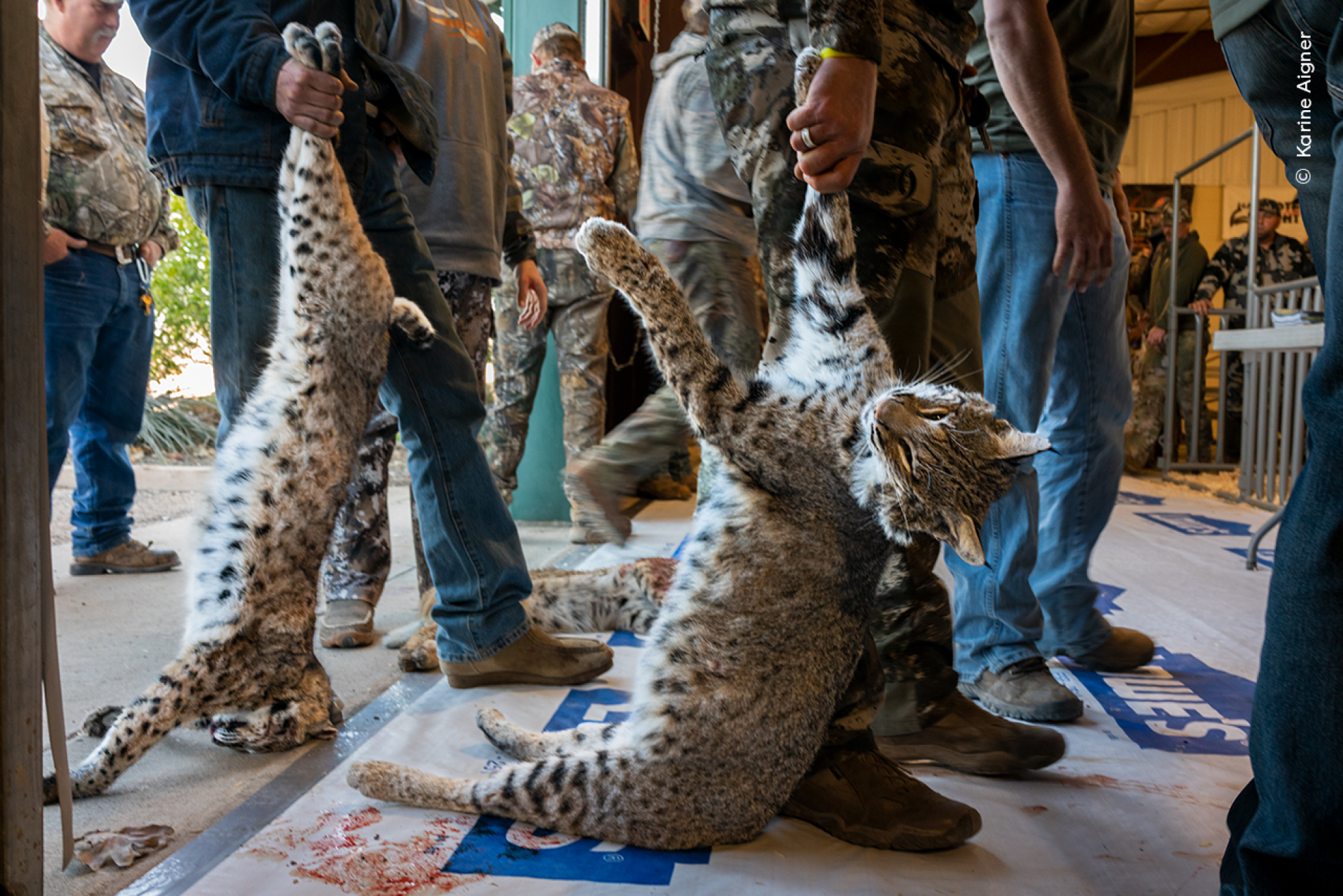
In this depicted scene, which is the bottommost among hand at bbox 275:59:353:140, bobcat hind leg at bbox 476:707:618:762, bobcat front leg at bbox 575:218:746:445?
bobcat hind leg at bbox 476:707:618:762

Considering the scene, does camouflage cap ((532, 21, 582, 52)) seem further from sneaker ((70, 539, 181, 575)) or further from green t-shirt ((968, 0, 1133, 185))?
sneaker ((70, 539, 181, 575))

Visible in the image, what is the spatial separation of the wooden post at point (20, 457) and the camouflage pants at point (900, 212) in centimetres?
125

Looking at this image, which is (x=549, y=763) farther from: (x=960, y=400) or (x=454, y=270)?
(x=454, y=270)

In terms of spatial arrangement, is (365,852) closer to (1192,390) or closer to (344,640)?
(344,640)

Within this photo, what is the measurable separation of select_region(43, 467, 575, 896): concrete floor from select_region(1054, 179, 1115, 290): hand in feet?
7.09

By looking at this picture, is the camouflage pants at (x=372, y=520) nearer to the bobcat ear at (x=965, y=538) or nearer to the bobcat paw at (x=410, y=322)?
the bobcat paw at (x=410, y=322)

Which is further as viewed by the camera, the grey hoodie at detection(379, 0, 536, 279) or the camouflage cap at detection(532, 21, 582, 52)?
the camouflage cap at detection(532, 21, 582, 52)

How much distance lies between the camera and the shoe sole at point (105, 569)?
3.88 metres

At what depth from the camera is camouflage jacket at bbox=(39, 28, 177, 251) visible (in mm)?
3377

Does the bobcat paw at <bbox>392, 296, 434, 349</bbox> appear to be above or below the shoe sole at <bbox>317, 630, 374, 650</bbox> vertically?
above

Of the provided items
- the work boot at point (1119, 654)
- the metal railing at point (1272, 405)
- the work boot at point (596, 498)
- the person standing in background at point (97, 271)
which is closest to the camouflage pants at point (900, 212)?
the work boot at point (596, 498)

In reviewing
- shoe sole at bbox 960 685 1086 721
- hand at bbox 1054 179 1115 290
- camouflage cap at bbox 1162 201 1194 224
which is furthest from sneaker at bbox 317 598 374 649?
camouflage cap at bbox 1162 201 1194 224

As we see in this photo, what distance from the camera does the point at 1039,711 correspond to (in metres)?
2.35

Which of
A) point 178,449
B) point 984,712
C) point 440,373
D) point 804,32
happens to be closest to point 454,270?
point 440,373
